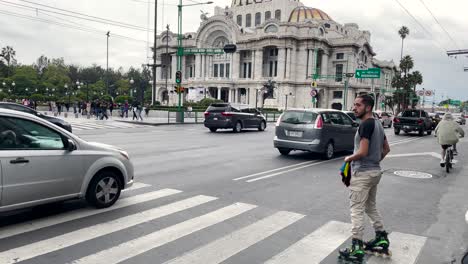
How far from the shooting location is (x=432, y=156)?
47.5 feet

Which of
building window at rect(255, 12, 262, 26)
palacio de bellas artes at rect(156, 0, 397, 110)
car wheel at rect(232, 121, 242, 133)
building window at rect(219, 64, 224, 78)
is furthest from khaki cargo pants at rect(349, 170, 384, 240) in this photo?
building window at rect(255, 12, 262, 26)

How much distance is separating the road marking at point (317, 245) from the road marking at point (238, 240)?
0.46 m

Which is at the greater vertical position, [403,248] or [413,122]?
[413,122]

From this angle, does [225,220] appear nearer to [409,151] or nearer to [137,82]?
[409,151]

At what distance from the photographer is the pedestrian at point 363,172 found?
436 centimetres

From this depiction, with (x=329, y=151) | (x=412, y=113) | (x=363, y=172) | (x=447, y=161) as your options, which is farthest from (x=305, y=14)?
(x=363, y=172)

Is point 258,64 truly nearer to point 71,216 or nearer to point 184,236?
point 71,216

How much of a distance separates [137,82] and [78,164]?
12050cm

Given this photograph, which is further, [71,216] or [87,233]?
[71,216]

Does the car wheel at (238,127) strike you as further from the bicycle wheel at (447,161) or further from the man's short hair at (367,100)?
the man's short hair at (367,100)

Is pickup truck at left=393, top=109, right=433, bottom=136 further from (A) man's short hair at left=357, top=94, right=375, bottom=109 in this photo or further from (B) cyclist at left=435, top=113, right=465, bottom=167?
(A) man's short hair at left=357, top=94, right=375, bottom=109

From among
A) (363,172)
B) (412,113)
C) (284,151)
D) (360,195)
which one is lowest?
(284,151)

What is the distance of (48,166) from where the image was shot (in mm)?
5223

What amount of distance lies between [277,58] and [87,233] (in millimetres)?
85447
